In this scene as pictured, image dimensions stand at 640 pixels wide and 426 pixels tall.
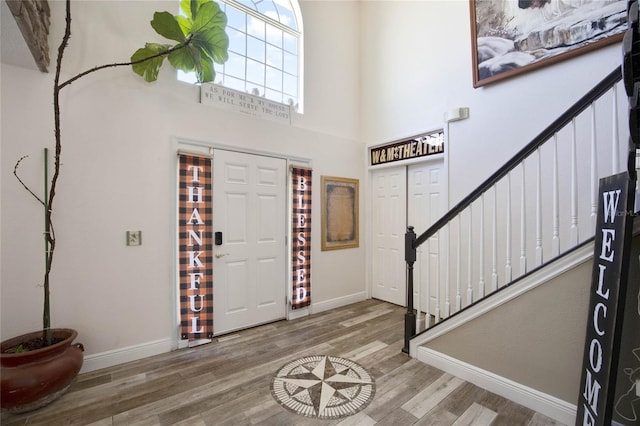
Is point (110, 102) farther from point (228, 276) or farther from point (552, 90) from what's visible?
point (552, 90)

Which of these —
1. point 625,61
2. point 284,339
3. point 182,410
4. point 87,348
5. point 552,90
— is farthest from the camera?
point 284,339

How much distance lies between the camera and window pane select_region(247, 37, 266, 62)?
11.3 feet

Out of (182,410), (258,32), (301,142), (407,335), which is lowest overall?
(182,410)

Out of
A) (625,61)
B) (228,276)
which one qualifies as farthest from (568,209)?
(228,276)

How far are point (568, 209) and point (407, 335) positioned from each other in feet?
5.87

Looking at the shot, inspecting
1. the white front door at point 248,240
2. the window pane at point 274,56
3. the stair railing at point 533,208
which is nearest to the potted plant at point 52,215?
the white front door at point 248,240

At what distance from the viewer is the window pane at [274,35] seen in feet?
11.9

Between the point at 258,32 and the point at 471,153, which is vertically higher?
the point at 258,32

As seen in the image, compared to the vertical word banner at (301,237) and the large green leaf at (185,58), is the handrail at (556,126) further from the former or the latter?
the large green leaf at (185,58)

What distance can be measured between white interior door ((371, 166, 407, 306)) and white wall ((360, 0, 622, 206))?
2.05ft

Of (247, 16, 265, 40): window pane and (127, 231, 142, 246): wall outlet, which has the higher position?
(247, 16, 265, 40): window pane

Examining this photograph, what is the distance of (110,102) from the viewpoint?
251cm

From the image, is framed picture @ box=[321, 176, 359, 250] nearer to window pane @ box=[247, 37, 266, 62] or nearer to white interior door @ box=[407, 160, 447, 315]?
white interior door @ box=[407, 160, 447, 315]

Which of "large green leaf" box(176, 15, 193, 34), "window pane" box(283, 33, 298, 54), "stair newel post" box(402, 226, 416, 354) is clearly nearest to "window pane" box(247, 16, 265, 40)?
"window pane" box(283, 33, 298, 54)
